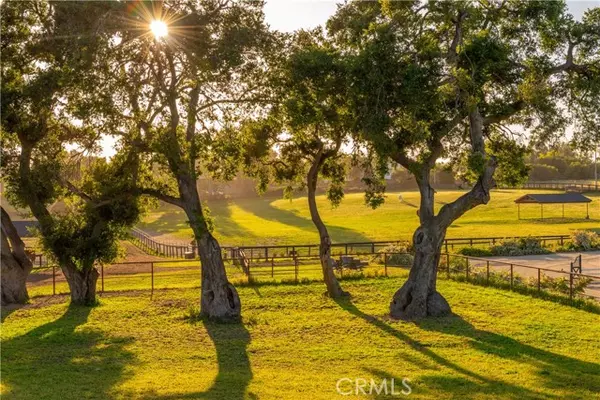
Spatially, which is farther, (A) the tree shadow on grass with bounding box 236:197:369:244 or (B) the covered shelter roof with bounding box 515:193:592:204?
(B) the covered shelter roof with bounding box 515:193:592:204

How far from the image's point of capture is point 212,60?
1841 cm

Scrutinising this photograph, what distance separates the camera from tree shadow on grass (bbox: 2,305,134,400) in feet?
37.8

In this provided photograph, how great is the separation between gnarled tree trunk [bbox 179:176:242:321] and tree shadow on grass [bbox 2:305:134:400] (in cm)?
385

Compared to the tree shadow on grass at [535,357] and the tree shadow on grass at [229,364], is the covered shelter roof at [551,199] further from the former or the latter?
the tree shadow on grass at [229,364]

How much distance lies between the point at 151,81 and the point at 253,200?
110m

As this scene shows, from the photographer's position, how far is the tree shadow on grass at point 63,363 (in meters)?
11.5

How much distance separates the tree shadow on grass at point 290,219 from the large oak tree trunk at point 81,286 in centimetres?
3737

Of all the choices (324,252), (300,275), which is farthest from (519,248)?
(324,252)

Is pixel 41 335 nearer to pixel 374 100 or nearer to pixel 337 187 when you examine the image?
pixel 374 100

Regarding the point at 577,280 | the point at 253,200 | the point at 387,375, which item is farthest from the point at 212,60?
the point at 253,200

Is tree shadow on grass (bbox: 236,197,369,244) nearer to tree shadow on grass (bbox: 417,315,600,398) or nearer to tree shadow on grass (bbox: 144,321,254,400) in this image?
tree shadow on grass (bbox: 417,315,600,398)

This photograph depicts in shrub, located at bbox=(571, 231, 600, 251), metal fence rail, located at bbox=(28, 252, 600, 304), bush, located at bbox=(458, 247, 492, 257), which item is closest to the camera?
metal fence rail, located at bbox=(28, 252, 600, 304)

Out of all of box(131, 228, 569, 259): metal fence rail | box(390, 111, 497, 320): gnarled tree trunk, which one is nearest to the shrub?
box(131, 228, 569, 259): metal fence rail

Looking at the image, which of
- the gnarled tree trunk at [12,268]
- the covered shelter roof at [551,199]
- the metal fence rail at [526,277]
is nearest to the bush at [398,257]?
the metal fence rail at [526,277]
